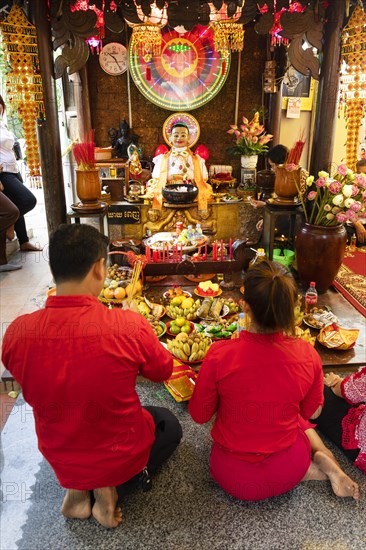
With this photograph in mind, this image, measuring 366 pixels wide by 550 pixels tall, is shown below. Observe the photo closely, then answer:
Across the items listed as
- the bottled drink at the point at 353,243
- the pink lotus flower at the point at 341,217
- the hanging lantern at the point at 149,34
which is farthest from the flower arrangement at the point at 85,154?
the bottled drink at the point at 353,243

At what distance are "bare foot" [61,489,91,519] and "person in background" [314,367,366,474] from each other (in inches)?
45.8

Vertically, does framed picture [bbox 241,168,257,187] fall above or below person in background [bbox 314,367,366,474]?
above

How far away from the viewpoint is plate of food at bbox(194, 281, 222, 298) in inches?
138

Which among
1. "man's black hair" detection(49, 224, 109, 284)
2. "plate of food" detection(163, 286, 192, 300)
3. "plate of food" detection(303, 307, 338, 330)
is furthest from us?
"plate of food" detection(163, 286, 192, 300)

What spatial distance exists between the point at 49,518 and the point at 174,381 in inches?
36.7

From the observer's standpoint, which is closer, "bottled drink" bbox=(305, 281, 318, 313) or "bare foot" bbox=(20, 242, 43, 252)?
"bottled drink" bbox=(305, 281, 318, 313)

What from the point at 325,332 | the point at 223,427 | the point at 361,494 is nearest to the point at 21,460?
the point at 223,427

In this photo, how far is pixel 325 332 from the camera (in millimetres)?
2928

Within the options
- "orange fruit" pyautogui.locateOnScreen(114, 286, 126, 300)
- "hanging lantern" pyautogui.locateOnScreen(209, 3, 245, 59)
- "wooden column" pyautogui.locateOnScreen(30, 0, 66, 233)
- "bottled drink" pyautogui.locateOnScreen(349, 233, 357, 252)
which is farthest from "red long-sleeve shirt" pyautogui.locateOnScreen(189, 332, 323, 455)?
"hanging lantern" pyautogui.locateOnScreen(209, 3, 245, 59)

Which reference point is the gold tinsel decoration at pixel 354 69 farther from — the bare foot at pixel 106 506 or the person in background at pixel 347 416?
the bare foot at pixel 106 506

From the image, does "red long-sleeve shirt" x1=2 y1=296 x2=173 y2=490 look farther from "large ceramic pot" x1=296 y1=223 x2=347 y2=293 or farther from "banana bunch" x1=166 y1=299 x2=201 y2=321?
"large ceramic pot" x1=296 y1=223 x2=347 y2=293

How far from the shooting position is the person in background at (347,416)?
79.1 inches

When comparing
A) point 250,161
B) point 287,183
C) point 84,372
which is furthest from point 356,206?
point 250,161

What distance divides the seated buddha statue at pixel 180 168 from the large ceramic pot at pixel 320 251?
1.96m
